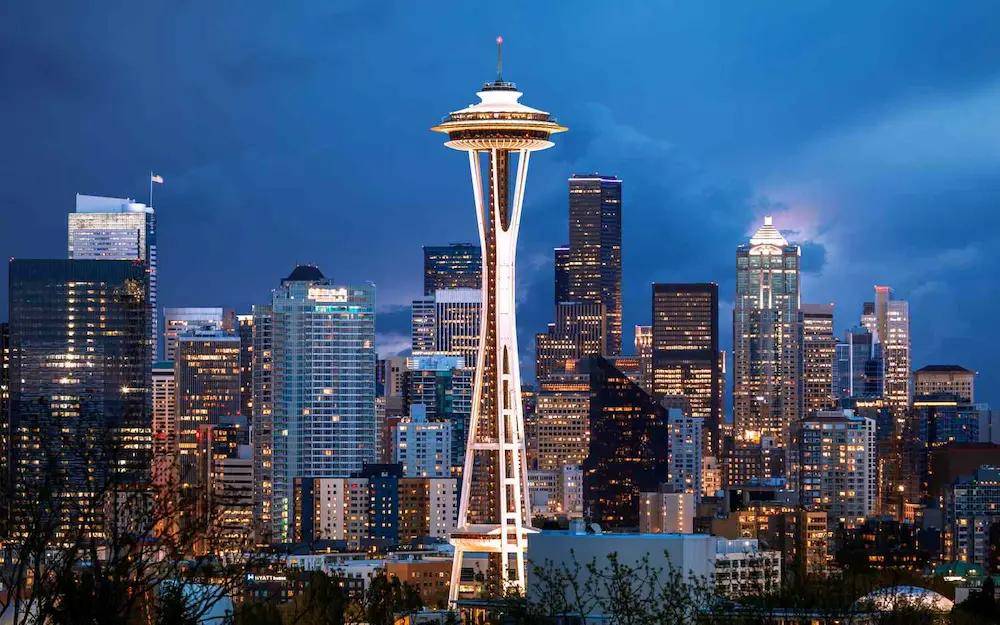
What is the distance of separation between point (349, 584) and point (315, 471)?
6665cm

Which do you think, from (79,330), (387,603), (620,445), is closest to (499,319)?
(387,603)

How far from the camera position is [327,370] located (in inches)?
7003

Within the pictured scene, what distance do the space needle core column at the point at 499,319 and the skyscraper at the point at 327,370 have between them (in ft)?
236

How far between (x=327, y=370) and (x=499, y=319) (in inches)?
3169

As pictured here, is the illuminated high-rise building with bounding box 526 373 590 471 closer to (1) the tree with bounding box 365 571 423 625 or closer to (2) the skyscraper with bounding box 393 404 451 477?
(2) the skyscraper with bounding box 393 404 451 477

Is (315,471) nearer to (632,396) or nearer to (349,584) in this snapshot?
(632,396)

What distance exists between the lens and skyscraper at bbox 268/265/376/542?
577ft

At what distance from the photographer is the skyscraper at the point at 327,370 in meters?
176

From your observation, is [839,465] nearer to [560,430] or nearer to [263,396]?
[560,430]

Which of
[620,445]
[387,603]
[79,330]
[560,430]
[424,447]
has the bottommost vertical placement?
[387,603]

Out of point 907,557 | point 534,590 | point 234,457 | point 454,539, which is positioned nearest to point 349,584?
point 454,539

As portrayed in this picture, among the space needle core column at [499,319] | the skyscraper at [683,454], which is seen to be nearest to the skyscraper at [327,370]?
the skyscraper at [683,454]

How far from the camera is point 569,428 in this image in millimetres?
195875

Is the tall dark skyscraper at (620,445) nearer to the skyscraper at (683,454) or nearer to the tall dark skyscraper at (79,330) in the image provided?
the skyscraper at (683,454)
